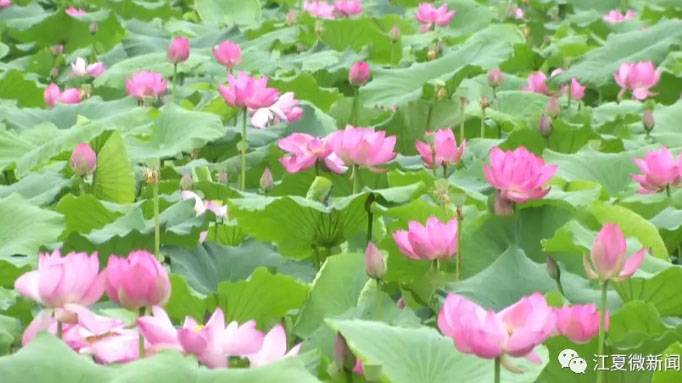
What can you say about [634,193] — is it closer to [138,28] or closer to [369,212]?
[369,212]

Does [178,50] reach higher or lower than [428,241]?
lower

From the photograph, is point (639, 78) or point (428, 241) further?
point (639, 78)

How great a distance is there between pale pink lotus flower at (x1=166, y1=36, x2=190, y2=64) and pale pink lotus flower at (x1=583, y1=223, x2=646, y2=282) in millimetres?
1821

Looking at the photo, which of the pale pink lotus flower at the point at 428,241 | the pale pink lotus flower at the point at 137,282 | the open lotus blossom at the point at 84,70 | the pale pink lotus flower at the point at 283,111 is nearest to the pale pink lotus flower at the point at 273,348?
the pale pink lotus flower at the point at 137,282

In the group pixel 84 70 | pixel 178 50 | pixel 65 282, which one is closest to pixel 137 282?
pixel 65 282

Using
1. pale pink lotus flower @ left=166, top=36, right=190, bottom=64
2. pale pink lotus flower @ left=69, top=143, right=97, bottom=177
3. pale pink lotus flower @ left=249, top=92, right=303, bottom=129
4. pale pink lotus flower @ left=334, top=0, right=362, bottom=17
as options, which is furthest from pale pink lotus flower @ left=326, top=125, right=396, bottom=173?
pale pink lotus flower @ left=334, top=0, right=362, bottom=17

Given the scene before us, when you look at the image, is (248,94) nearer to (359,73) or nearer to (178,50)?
(359,73)

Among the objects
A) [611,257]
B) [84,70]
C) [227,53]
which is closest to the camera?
[611,257]

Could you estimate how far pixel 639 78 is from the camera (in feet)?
10.4

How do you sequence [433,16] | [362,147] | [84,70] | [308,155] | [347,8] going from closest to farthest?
[362,147]
[308,155]
[84,70]
[433,16]
[347,8]

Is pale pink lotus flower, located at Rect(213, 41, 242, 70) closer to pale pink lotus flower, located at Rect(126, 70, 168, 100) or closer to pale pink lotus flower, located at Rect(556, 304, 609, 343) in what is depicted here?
pale pink lotus flower, located at Rect(126, 70, 168, 100)

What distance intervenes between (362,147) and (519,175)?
332 mm

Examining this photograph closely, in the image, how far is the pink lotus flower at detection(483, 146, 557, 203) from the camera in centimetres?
184

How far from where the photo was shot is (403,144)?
2.96 m
